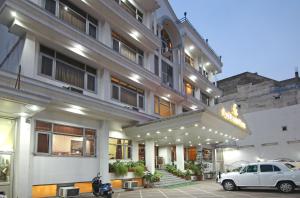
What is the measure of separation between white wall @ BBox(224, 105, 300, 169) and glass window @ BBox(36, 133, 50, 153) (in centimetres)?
2518

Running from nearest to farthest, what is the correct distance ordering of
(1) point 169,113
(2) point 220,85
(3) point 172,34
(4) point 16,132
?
1. (4) point 16,132
2. (1) point 169,113
3. (3) point 172,34
4. (2) point 220,85

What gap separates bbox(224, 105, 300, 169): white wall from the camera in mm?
31578

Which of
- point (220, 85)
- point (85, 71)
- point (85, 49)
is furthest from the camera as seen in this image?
point (220, 85)

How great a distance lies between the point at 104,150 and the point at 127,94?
4.59 m

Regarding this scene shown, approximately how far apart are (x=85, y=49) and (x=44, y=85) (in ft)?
11.6

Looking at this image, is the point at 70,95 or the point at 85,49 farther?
the point at 85,49

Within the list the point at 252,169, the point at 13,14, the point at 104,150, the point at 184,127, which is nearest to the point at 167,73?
the point at 184,127

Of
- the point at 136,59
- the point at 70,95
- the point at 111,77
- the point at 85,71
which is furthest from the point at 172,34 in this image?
the point at 70,95

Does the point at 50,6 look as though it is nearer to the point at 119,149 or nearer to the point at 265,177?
the point at 119,149

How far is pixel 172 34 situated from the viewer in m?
29.2

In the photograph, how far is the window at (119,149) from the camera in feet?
66.8

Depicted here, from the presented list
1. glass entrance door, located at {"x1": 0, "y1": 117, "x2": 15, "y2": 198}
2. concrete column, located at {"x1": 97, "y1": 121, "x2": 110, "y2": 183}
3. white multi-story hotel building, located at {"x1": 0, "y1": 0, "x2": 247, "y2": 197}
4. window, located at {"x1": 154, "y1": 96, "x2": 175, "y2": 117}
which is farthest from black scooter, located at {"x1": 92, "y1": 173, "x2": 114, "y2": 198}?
window, located at {"x1": 154, "y1": 96, "x2": 175, "y2": 117}

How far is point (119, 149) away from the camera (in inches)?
831

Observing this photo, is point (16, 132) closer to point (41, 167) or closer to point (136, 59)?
point (41, 167)
